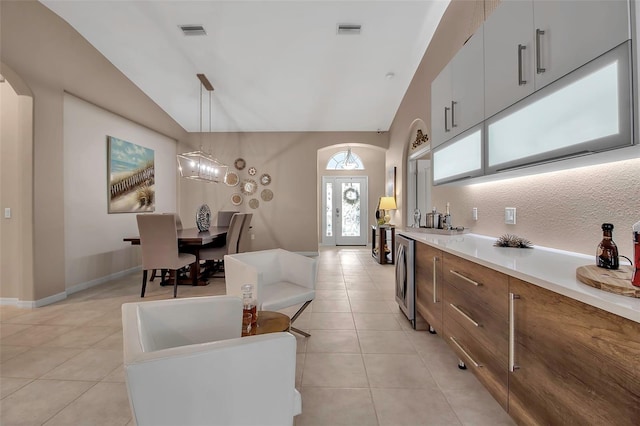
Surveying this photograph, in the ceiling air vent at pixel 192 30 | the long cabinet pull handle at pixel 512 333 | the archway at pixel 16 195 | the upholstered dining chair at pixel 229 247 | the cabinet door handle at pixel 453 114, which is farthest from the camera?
the upholstered dining chair at pixel 229 247

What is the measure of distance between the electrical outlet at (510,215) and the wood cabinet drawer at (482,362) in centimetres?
87

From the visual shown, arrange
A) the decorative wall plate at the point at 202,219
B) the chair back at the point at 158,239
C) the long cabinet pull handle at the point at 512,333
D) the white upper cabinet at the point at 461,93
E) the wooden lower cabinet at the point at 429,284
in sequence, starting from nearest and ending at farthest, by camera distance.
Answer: the long cabinet pull handle at the point at 512,333 < the white upper cabinet at the point at 461,93 < the wooden lower cabinet at the point at 429,284 < the chair back at the point at 158,239 < the decorative wall plate at the point at 202,219

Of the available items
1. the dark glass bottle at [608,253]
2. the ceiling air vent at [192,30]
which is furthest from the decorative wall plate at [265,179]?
the dark glass bottle at [608,253]

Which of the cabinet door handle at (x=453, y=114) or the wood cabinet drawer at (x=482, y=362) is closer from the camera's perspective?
the wood cabinet drawer at (x=482, y=362)

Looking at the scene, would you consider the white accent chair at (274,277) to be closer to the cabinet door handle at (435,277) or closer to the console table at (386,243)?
the cabinet door handle at (435,277)

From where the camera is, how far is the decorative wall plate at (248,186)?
6.64m

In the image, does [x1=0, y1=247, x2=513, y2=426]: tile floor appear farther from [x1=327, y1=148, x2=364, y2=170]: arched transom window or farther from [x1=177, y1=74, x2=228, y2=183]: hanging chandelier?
[x1=327, y1=148, x2=364, y2=170]: arched transom window

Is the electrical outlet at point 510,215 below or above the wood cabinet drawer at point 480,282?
above

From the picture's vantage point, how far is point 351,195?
335 inches

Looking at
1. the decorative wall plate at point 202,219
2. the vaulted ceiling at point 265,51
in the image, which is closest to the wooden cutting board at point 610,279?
the vaulted ceiling at point 265,51

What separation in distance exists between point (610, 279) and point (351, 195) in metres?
7.62

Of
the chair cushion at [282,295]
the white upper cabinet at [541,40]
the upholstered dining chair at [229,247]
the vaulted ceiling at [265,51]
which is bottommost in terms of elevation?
the chair cushion at [282,295]

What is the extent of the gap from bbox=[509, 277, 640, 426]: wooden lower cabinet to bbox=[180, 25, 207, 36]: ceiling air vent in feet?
13.4

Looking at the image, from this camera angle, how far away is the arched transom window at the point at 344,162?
8516 mm
